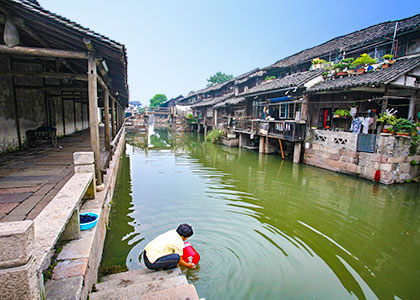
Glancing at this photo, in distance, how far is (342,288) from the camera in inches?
171

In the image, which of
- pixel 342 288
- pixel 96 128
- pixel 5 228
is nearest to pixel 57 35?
pixel 96 128

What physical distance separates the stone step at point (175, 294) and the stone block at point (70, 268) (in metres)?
0.83

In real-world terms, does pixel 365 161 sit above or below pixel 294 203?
above

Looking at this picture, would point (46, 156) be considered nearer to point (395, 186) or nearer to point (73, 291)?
point (73, 291)

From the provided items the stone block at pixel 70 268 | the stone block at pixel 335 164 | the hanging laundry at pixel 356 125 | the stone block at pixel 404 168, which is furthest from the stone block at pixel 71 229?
the stone block at pixel 404 168

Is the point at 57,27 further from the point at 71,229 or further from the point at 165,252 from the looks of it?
the point at 165,252

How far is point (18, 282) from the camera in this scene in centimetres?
179

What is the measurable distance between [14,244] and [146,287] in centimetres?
204

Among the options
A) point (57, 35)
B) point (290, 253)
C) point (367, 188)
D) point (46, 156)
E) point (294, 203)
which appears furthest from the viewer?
point (367, 188)

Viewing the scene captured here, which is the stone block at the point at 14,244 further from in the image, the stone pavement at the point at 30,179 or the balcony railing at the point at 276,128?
the balcony railing at the point at 276,128

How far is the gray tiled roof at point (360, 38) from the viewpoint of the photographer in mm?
13742

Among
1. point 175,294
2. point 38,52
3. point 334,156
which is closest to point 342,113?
point 334,156

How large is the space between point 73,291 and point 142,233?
11.8 ft

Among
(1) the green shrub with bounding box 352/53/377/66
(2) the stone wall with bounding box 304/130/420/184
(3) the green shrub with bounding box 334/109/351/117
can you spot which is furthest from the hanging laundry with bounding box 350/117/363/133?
(1) the green shrub with bounding box 352/53/377/66
